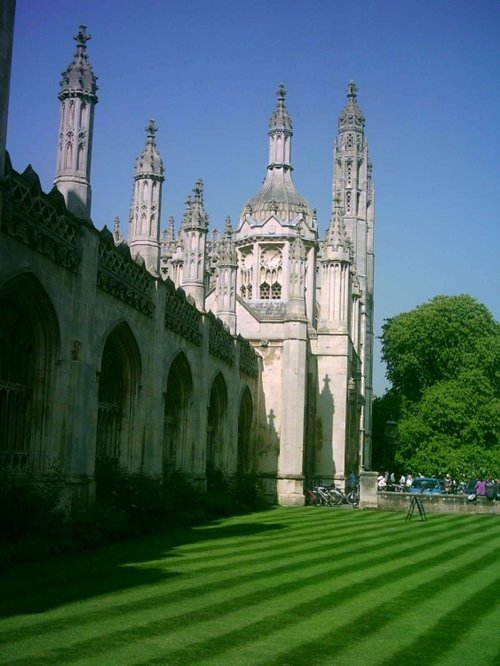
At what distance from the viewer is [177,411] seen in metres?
27.8

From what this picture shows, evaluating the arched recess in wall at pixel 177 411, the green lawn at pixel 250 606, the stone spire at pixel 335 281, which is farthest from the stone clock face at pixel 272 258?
the green lawn at pixel 250 606

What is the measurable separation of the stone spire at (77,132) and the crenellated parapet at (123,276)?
1057mm

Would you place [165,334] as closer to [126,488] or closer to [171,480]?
[171,480]

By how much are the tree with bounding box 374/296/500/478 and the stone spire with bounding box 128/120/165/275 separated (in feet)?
110

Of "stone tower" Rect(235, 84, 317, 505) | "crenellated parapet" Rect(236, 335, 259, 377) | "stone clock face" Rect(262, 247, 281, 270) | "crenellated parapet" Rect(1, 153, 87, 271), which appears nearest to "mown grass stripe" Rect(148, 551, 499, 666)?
"crenellated parapet" Rect(1, 153, 87, 271)

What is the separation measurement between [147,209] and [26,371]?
25.0 ft

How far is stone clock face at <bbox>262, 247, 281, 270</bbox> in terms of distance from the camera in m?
48.5

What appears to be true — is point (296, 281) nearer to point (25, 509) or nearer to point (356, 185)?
point (25, 509)

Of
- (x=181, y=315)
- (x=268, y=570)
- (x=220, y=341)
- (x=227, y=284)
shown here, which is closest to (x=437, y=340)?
(x=227, y=284)

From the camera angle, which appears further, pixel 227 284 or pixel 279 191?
pixel 279 191

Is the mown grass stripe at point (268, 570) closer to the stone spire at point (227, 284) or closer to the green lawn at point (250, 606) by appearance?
the green lawn at point (250, 606)

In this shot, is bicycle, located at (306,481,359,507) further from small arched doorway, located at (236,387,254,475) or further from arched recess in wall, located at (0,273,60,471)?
arched recess in wall, located at (0,273,60,471)

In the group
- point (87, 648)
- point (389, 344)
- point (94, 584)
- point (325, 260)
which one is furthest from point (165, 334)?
point (389, 344)

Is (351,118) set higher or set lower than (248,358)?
higher
